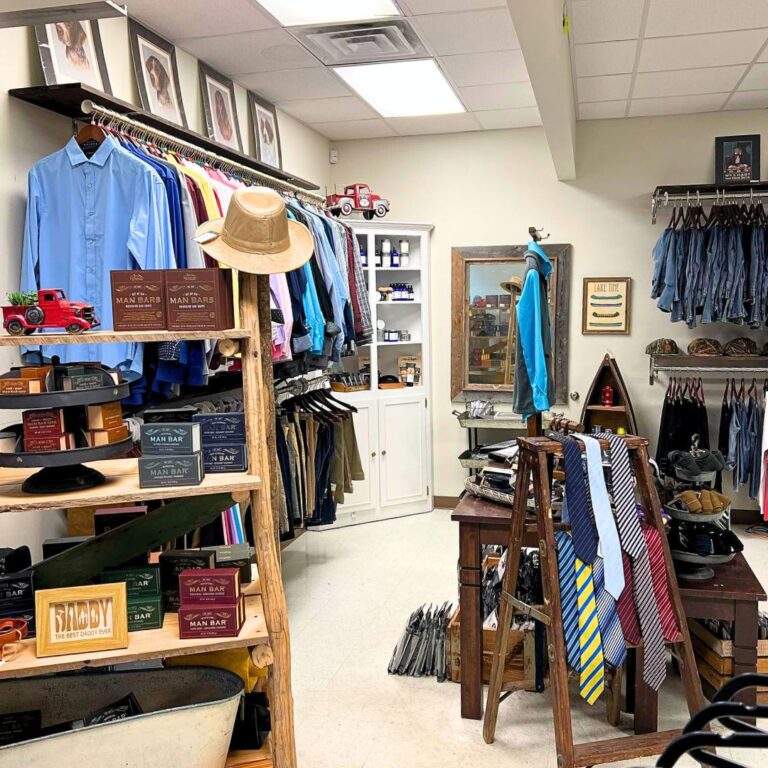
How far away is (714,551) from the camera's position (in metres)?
2.63

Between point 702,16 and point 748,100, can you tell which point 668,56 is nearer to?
point 702,16

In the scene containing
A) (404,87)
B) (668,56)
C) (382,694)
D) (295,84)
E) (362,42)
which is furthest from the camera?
(404,87)

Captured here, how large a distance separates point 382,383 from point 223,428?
12.9 ft

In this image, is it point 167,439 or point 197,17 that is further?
point 197,17

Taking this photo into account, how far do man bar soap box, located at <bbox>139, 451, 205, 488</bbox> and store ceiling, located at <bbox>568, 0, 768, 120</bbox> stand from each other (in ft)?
9.20

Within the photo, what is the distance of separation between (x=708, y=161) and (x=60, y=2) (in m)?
4.90

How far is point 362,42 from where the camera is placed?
377 centimetres

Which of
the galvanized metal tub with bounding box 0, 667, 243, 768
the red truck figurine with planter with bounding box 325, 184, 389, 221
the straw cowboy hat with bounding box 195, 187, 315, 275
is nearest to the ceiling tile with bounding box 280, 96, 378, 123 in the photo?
the red truck figurine with planter with bounding box 325, 184, 389, 221

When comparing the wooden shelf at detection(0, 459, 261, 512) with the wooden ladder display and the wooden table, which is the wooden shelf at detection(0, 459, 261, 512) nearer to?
the wooden ladder display

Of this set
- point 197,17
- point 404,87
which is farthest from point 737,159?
point 197,17

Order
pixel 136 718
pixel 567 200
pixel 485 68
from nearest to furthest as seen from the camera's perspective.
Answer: pixel 136 718
pixel 485 68
pixel 567 200

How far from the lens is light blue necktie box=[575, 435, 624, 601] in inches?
89.8

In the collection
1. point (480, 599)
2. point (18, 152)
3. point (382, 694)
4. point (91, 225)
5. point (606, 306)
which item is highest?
point (18, 152)

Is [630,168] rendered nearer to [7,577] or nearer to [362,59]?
[362,59]
